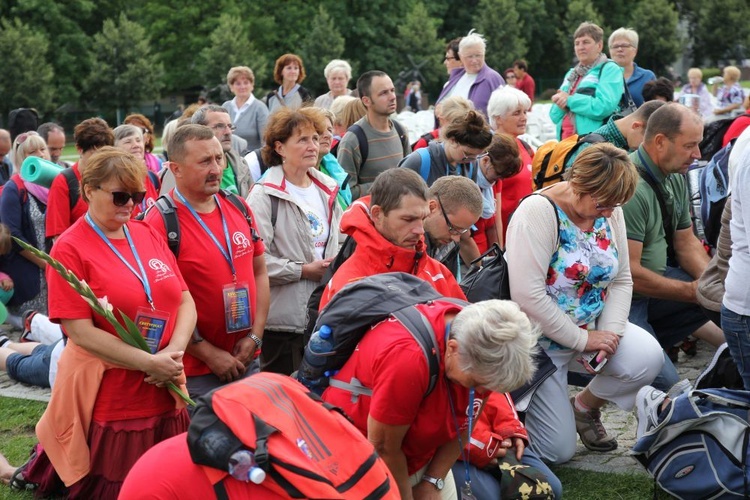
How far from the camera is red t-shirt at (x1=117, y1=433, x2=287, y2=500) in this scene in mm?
2711

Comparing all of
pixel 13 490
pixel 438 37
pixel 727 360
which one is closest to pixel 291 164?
pixel 13 490

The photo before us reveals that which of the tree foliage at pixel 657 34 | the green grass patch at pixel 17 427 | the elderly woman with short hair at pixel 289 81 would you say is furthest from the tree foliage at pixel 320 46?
the green grass patch at pixel 17 427

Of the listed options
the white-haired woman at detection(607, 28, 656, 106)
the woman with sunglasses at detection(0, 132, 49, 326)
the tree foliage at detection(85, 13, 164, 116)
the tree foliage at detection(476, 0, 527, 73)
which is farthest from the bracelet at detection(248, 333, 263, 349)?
the tree foliage at detection(476, 0, 527, 73)

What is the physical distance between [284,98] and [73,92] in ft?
127

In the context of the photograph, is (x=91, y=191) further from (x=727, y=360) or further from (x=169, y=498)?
(x=727, y=360)

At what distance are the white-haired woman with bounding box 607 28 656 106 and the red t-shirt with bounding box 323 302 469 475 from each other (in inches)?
270

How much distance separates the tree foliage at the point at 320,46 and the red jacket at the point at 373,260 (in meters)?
46.7

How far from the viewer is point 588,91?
8.77 m

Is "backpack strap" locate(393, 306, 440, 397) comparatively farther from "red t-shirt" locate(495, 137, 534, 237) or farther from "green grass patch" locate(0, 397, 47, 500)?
"red t-shirt" locate(495, 137, 534, 237)

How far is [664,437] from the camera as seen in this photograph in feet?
15.5

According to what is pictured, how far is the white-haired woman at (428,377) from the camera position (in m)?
3.27

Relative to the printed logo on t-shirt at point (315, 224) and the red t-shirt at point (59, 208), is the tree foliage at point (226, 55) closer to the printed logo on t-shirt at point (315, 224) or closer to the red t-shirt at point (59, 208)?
the red t-shirt at point (59, 208)

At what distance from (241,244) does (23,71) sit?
40251 mm

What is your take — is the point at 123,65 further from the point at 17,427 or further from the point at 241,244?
the point at 241,244
